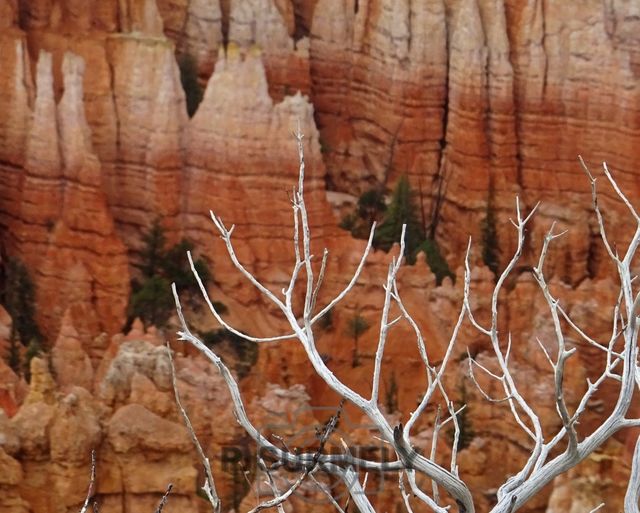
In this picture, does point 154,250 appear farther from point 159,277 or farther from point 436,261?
point 436,261

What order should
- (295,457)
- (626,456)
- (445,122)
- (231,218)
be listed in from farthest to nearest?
(445,122) → (231,218) → (626,456) → (295,457)

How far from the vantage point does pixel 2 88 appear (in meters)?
25.9

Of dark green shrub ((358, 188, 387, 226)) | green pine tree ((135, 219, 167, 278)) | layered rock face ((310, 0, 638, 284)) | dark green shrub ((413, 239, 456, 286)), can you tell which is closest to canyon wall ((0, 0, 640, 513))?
layered rock face ((310, 0, 638, 284))

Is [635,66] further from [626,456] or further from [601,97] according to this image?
[626,456]

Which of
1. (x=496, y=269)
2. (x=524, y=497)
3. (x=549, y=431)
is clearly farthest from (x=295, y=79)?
(x=524, y=497)

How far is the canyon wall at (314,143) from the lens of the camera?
81.6 ft

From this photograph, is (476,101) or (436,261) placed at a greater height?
(476,101)

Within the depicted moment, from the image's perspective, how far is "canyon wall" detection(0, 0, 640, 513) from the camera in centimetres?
2488

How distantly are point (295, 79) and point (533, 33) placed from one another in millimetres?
3460

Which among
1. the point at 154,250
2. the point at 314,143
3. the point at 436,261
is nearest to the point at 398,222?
the point at 436,261

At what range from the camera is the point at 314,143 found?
26.0m

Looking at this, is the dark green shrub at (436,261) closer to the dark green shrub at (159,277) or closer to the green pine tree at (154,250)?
the dark green shrub at (159,277)

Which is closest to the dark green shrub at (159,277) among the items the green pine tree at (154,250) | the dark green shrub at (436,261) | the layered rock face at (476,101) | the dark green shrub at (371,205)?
the green pine tree at (154,250)

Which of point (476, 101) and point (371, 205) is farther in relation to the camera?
point (371, 205)
